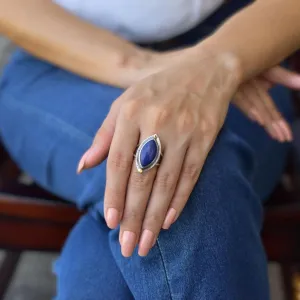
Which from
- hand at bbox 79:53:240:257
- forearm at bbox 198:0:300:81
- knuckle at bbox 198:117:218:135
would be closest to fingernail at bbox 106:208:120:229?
hand at bbox 79:53:240:257

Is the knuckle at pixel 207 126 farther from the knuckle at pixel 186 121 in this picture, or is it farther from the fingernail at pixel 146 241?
the fingernail at pixel 146 241

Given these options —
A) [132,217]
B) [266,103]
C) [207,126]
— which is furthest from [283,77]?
[132,217]

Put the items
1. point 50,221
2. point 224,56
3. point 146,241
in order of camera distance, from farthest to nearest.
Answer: point 50,221 → point 224,56 → point 146,241

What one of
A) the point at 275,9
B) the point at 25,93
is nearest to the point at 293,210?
the point at 275,9

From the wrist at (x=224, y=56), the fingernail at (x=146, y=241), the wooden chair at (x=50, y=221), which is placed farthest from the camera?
the wooden chair at (x=50, y=221)

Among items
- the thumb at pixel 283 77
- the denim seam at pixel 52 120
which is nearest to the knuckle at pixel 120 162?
the denim seam at pixel 52 120

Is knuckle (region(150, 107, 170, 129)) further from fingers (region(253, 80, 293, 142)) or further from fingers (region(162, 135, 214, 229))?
fingers (region(253, 80, 293, 142))

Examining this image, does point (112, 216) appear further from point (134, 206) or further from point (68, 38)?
point (68, 38)
